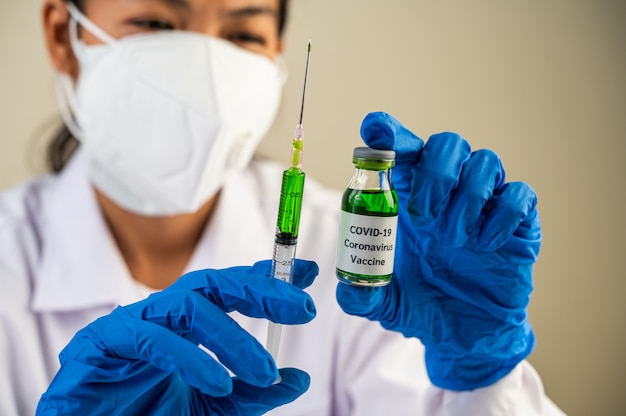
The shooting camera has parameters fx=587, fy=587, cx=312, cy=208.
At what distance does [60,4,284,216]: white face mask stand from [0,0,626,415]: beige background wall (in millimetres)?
432

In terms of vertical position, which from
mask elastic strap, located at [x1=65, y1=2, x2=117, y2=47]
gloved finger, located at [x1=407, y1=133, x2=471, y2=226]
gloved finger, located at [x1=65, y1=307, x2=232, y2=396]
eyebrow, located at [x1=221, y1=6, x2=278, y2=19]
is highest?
eyebrow, located at [x1=221, y1=6, x2=278, y2=19]

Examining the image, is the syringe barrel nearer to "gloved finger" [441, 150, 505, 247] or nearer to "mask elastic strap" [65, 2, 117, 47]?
"gloved finger" [441, 150, 505, 247]

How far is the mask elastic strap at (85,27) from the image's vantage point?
4.66 feet

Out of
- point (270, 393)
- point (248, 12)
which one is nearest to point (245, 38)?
point (248, 12)

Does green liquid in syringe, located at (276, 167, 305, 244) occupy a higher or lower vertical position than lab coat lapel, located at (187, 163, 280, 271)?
higher

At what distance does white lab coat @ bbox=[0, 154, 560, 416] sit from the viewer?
4.58 ft

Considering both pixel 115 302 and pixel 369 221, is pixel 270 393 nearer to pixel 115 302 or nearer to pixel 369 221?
pixel 369 221

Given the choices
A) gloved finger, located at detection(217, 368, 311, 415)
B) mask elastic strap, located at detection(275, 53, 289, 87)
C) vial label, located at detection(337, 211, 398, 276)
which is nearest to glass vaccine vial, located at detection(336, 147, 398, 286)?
vial label, located at detection(337, 211, 398, 276)

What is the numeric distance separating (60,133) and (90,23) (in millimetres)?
557

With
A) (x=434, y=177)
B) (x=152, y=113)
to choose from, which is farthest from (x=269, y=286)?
(x=152, y=113)

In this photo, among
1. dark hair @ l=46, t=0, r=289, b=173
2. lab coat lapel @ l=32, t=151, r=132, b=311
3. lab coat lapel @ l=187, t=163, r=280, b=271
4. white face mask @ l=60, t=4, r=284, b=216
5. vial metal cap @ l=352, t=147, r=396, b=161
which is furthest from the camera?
dark hair @ l=46, t=0, r=289, b=173

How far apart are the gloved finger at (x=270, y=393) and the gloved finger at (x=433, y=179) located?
0.32 metres

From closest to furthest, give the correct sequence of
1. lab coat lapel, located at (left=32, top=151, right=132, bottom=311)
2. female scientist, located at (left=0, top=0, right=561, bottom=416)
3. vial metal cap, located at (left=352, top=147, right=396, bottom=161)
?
vial metal cap, located at (left=352, top=147, right=396, bottom=161) < female scientist, located at (left=0, top=0, right=561, bottom=416) < lab coat lapel, located at (left=32, top=151, right=132, bottom=311)

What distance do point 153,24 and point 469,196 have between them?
92cm
